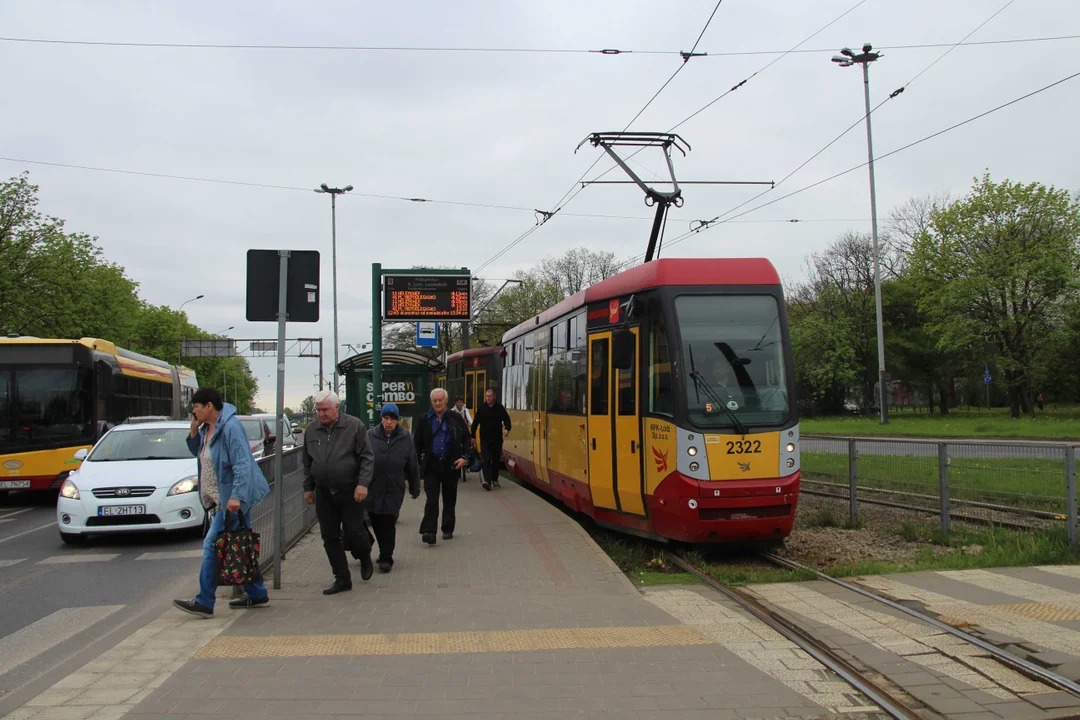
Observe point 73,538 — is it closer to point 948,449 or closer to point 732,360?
point 732,360

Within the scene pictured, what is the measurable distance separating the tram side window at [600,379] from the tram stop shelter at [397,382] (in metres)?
12.5

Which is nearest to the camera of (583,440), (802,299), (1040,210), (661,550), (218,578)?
(218,578)

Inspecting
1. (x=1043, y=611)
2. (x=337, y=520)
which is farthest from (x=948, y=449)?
(x=337, y=520)

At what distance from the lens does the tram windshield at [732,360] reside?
8.86m

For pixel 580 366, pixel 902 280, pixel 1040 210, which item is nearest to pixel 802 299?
pixel 902 280

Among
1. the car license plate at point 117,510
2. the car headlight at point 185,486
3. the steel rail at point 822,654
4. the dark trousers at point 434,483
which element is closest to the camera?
the steel rail at point 822,654

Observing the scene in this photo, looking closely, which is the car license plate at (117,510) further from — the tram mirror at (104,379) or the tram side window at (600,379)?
the tram mirror at (104,379)

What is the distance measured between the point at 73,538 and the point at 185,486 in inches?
67.3

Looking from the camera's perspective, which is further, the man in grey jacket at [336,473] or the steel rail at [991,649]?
the man in grey jacket at [336,473]

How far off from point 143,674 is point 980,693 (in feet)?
16.0

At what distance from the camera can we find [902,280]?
6328 centimetres

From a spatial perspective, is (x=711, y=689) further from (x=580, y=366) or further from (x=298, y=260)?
(x=580, y=366)

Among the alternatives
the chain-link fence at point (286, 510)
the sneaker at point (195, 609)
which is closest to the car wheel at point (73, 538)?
the chain-link fence at point (286, 510)

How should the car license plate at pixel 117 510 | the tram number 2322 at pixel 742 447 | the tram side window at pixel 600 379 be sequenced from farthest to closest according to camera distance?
the car license plate at pixel 117 510 → the tram side window at pixel 600 379 → the tram number 2322 at pixel 742 447
